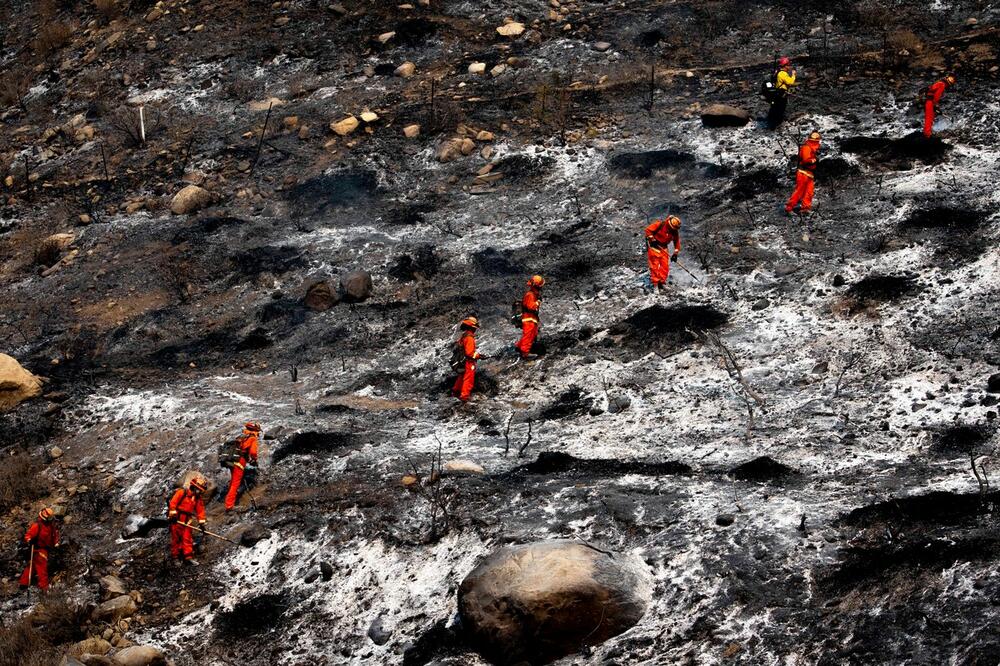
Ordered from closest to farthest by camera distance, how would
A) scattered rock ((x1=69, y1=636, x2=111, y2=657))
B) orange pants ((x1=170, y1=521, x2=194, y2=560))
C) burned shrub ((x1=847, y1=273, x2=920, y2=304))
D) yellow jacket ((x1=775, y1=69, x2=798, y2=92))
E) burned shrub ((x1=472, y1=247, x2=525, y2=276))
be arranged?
scattered rock ((x1=69, y1=636, x2=111, y2=657)) < orange pants ((x1=170, y1=521, x2=194, y2=560)) < burned shrub ((x1=847, y1=273, x2=920, y2=304)) < burned shrub ((x1=472, y1=247, x2=525, y2=276)) < yellow jacket ((x1=775, y1=69, x2=798, y2=92))

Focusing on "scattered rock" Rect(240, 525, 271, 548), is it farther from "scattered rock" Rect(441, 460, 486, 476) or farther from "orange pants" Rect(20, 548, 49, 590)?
A: "orange pants" Rect(20, 548, 49, 590)

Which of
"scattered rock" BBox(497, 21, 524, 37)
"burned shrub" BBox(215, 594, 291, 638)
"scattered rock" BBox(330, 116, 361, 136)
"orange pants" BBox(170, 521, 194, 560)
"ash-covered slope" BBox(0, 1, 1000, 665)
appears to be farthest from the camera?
"scattered rock" BBox(497, 21, 524, 37)

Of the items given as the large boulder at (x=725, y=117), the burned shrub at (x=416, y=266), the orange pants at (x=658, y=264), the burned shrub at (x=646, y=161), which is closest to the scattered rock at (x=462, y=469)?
the orange pants at (x=658, y=264)

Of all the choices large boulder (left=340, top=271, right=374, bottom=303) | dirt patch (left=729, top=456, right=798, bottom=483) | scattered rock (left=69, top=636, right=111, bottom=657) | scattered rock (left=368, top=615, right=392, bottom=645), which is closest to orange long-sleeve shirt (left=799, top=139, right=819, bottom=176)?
dirt patch (left=729, top=456, right=798, bottom=483)

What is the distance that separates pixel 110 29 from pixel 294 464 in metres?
14.8

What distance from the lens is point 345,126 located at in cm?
1802

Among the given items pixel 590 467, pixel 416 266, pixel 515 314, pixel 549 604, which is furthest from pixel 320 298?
pixel 549 604

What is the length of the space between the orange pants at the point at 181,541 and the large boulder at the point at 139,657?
1.36 m

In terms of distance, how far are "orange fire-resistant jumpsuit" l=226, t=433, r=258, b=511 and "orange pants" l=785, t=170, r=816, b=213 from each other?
8.50 m

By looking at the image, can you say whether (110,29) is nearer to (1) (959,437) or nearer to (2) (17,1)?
(2) (17,1)

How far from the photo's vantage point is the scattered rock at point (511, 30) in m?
19.7

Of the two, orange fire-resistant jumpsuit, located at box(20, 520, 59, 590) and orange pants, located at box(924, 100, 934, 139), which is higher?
orange pants, located at box(924, 100, 934, 139)

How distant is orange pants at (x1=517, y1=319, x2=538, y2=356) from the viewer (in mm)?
12766

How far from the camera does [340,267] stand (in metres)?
15.4
